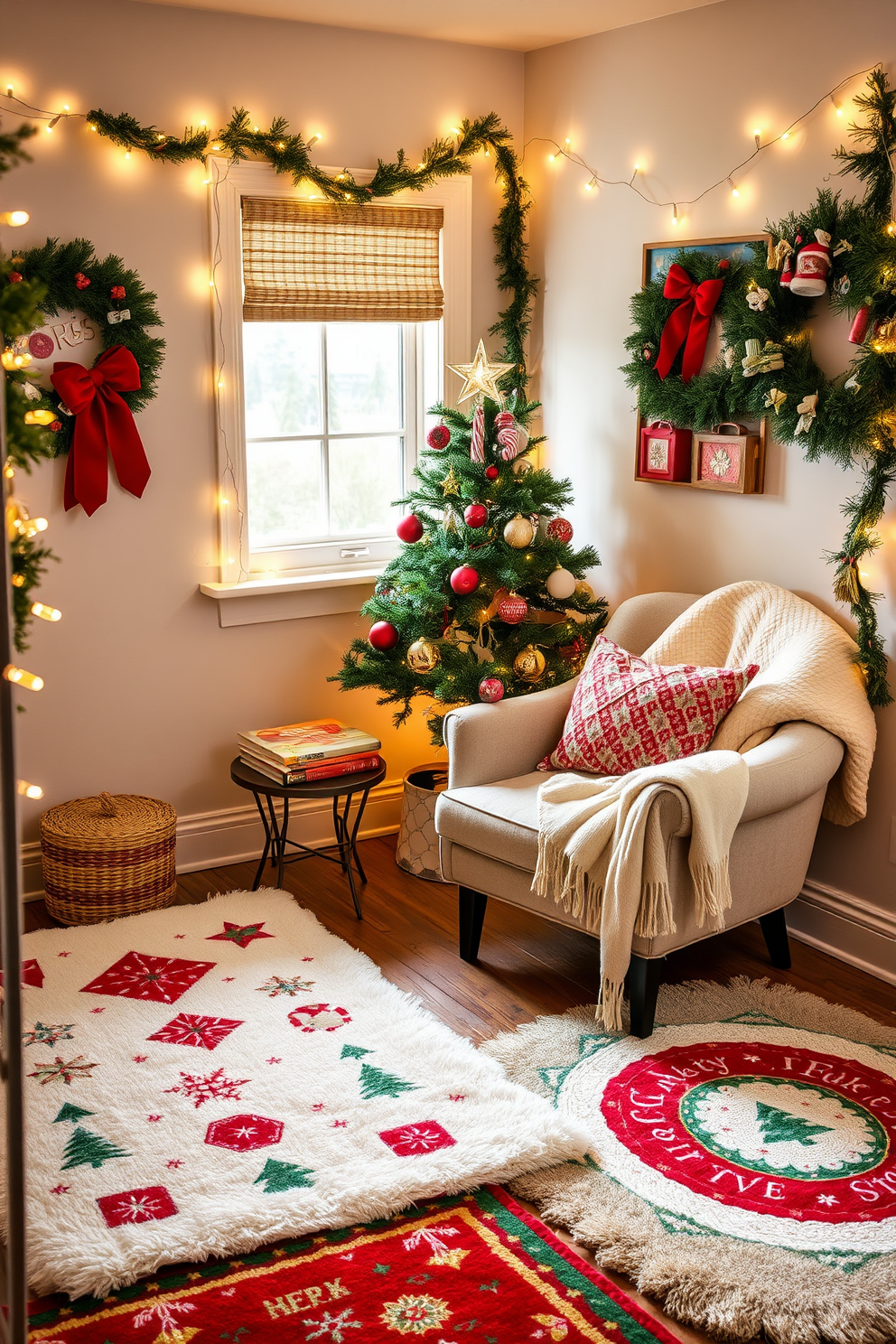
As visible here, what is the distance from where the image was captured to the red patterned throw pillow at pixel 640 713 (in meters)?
3.05

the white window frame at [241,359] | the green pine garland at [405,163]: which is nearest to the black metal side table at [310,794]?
the white window frame at [241,359]

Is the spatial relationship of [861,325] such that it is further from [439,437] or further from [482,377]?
[439,437]

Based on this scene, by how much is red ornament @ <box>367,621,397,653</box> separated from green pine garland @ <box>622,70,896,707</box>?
44.1 inches

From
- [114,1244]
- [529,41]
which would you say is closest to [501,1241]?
[114,1244]

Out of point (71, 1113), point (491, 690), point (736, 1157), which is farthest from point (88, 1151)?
point (491, 690)

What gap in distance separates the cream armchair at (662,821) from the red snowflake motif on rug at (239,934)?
569 millimetres

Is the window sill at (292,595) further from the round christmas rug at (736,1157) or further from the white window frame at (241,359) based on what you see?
the round christmas rug at (736,1157)

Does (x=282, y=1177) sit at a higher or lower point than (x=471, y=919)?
lower

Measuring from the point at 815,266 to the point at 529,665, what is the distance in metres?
1.32

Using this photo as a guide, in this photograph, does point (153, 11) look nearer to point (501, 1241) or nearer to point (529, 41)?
point (529, 41)

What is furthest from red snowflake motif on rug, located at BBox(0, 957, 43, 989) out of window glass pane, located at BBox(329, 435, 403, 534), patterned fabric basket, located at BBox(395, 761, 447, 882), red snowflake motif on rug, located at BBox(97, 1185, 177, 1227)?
window glass pane, located at BBox(329, 435, 403, 534)

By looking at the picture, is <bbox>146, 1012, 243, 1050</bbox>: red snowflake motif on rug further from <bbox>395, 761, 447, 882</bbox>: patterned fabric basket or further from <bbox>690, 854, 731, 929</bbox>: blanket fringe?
<bbox>690, 854, 731, 929</bbox>: blanket fringe

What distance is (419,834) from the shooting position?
12.4ft

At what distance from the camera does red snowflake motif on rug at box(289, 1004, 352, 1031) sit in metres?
2.88
